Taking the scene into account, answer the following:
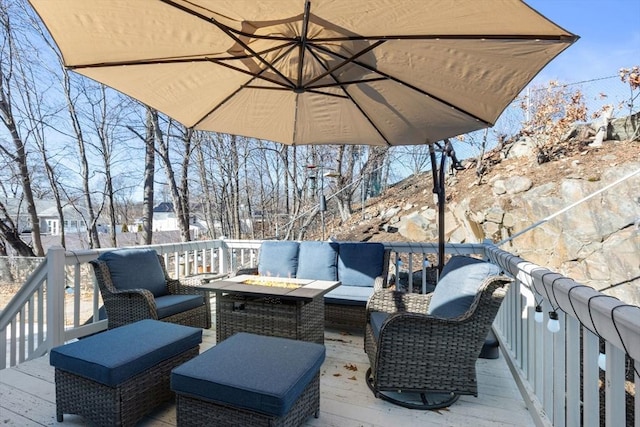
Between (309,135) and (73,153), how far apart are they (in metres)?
8.89

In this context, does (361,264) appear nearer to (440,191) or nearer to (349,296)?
(349,296)

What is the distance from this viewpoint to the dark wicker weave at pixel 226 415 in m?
1.66

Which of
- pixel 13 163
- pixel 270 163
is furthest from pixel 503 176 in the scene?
pixel 13 163

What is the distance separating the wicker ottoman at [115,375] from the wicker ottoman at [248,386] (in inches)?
13.5

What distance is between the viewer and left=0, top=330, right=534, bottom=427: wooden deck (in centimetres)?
213

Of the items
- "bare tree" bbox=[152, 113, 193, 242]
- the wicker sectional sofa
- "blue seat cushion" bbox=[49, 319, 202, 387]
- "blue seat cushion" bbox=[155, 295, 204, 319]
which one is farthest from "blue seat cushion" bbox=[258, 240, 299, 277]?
"bare tree" bbox=[152, 113, 193, 242]

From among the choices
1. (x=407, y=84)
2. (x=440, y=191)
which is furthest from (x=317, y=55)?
(x=440, y=191)

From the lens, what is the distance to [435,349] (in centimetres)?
226

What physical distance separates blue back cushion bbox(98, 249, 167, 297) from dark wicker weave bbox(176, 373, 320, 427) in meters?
1.96

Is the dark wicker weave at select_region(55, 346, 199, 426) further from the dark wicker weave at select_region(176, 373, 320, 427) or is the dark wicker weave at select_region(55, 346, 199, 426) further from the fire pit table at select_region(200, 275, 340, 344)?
the fire pit table at select_region(200, 275, 340, 344)

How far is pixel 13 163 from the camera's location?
8.61 m

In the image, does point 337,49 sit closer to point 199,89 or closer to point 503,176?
point 199,89

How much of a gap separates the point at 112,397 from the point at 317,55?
2443 millimetres

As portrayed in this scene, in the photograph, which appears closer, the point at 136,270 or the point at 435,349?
the point at 435,349
